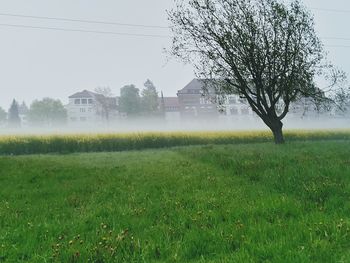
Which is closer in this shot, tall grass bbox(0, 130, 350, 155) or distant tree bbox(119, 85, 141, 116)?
tall grass bbox(0, 130, 350, 155)

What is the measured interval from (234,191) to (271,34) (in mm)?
23053

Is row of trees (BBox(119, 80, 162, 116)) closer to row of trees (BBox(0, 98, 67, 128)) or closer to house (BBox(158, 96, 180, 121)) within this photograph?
house (BBox(158, 96, 180, 121))

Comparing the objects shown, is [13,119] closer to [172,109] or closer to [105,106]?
[105,106]

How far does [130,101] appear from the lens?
123 metres

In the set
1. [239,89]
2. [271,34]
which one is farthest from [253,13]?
[239,89]

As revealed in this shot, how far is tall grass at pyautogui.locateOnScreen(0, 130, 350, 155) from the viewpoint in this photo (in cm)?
3322

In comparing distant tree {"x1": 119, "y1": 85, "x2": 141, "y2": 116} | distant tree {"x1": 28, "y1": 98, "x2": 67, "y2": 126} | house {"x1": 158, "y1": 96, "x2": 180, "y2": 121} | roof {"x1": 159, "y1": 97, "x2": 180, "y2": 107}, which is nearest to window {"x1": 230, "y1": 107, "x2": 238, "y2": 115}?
house {"x1": 158, "y1": 96, "x2": 180, "y2": 121}

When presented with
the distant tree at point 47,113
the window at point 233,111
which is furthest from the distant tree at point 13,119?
the window at point 233,111

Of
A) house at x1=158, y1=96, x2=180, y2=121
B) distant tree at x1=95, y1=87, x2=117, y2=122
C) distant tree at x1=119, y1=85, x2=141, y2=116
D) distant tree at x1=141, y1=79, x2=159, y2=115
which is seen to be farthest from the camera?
house at x1=158, y1=96, x2=180, y2=121

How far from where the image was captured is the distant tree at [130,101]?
4835 inches

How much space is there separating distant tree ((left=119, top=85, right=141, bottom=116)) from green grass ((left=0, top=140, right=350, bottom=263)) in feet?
370

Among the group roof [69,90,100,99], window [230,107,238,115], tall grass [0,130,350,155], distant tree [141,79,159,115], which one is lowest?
tall grass [0,130,350,155]

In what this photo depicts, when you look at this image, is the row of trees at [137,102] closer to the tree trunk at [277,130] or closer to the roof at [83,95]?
the roof at [83,95]

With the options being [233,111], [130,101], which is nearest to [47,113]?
[130,101]
